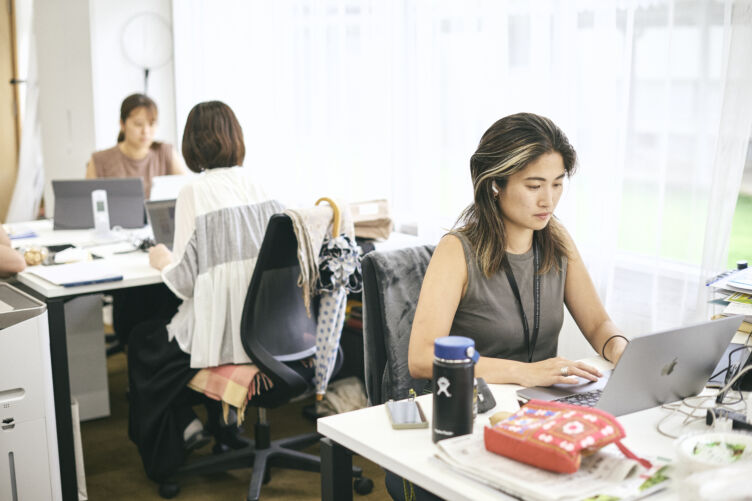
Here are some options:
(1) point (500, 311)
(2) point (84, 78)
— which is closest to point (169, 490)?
(1) point (500, 311)

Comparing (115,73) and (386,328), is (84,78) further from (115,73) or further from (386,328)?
(386,328)

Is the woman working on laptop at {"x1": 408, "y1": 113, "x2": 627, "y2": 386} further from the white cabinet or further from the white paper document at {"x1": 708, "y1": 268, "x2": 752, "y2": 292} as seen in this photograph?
the white cabinet

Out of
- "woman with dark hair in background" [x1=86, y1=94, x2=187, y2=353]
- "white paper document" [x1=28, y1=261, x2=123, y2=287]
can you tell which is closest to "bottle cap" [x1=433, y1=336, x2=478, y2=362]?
"white paper document" [x1=28, y1=261, x2=123, y2=287]

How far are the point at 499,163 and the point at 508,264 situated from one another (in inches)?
9.6

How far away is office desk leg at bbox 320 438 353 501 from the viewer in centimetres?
141

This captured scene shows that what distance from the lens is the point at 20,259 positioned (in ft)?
8.73

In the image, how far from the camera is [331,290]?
2.50m

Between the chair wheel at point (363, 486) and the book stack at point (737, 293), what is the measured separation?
1294 millimetres

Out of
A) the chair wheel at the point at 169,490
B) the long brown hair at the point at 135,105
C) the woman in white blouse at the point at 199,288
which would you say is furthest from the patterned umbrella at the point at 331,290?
the long brown hair at the point at 135,105

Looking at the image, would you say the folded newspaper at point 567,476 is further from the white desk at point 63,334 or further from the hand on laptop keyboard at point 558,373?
the white desk at point 63,334

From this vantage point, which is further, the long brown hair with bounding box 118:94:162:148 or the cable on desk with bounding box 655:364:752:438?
the long brown hair with bounding box 118:94:162:148

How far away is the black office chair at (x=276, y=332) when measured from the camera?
7.80 feet

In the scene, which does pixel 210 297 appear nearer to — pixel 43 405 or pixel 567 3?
pixel 43 405

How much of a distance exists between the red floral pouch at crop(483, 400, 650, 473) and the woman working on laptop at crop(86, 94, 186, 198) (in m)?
3.02
